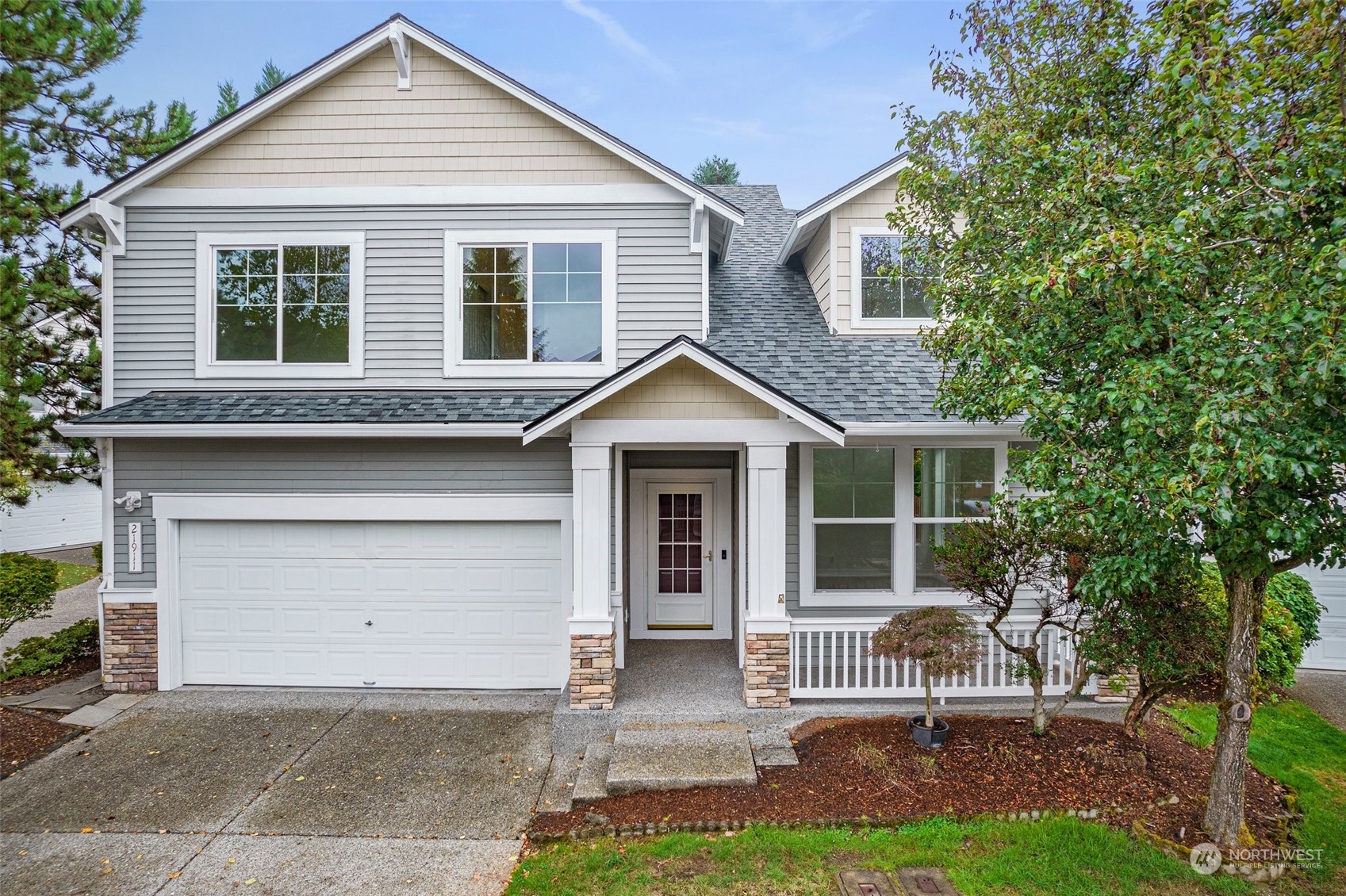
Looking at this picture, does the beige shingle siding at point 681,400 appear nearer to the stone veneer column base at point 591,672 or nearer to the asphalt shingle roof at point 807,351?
the asphalt shingle roof at point 807,351

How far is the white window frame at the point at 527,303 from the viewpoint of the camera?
786cm

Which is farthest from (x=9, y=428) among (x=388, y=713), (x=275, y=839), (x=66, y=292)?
(x=275, y=839)

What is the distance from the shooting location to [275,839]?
471 cm

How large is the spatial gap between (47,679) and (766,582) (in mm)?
9181

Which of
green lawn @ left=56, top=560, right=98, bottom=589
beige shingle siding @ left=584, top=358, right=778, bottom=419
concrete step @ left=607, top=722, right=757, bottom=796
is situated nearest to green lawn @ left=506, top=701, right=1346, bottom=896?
concrete step @ left=607, top=722, right=757, bottom=796

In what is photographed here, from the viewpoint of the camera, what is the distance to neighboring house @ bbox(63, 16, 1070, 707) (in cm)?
754

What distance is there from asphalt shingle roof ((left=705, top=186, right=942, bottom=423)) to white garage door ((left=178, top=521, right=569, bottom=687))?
350cm

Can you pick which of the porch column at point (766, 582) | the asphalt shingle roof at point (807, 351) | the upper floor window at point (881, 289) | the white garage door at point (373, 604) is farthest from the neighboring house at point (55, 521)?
the upper floor window at point (881, 289)

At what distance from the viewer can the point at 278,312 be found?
7.93 metres

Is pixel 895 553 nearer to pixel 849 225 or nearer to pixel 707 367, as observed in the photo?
pixel 707 367

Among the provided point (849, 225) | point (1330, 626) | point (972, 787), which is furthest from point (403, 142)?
point (1330, 626)

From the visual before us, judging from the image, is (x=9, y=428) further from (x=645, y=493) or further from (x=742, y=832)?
(x=742, y=832)

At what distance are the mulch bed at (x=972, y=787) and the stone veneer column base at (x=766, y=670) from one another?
0.73 meters

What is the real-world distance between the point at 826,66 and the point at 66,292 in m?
15.5
